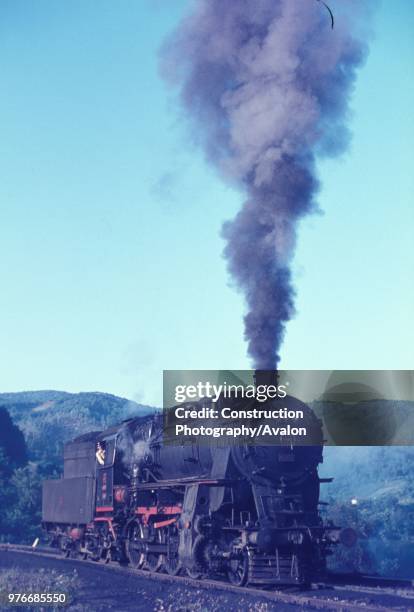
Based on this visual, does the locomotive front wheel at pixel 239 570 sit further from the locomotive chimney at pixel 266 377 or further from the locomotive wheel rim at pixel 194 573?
the locomotive chimney at pixel 266 377

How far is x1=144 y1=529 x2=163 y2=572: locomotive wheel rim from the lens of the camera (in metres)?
16.6

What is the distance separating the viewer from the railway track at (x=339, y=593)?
37.9ft

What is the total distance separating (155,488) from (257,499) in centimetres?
354

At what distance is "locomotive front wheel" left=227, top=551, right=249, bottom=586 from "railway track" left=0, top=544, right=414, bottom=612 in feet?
0.92

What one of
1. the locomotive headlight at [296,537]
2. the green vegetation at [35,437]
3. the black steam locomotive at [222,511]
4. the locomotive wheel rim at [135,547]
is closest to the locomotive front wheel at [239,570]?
the black steam locomotive at [222,511]

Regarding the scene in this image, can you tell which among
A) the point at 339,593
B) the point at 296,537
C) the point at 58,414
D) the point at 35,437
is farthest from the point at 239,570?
the point at 58,414

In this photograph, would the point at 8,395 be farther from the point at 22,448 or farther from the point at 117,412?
the point at 22,448

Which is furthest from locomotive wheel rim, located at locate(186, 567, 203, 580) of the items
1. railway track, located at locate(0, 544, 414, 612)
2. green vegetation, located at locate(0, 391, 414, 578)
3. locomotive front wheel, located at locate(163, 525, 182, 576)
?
green vegetation, located at locate(0, 391, 414, 578)

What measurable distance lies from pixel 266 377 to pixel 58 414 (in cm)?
7052

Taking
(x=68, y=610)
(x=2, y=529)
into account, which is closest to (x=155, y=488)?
(x=68, y=610)

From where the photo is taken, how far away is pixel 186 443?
15.7 meters

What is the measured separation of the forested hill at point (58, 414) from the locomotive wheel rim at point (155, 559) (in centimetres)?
3627

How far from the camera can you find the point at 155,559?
17.1m

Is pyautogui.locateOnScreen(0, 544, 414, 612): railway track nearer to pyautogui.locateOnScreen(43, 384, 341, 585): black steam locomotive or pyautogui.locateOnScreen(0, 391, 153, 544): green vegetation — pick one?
pyautogui.locateOnScreen(43, 384, 341, 585): black steam locomotive
